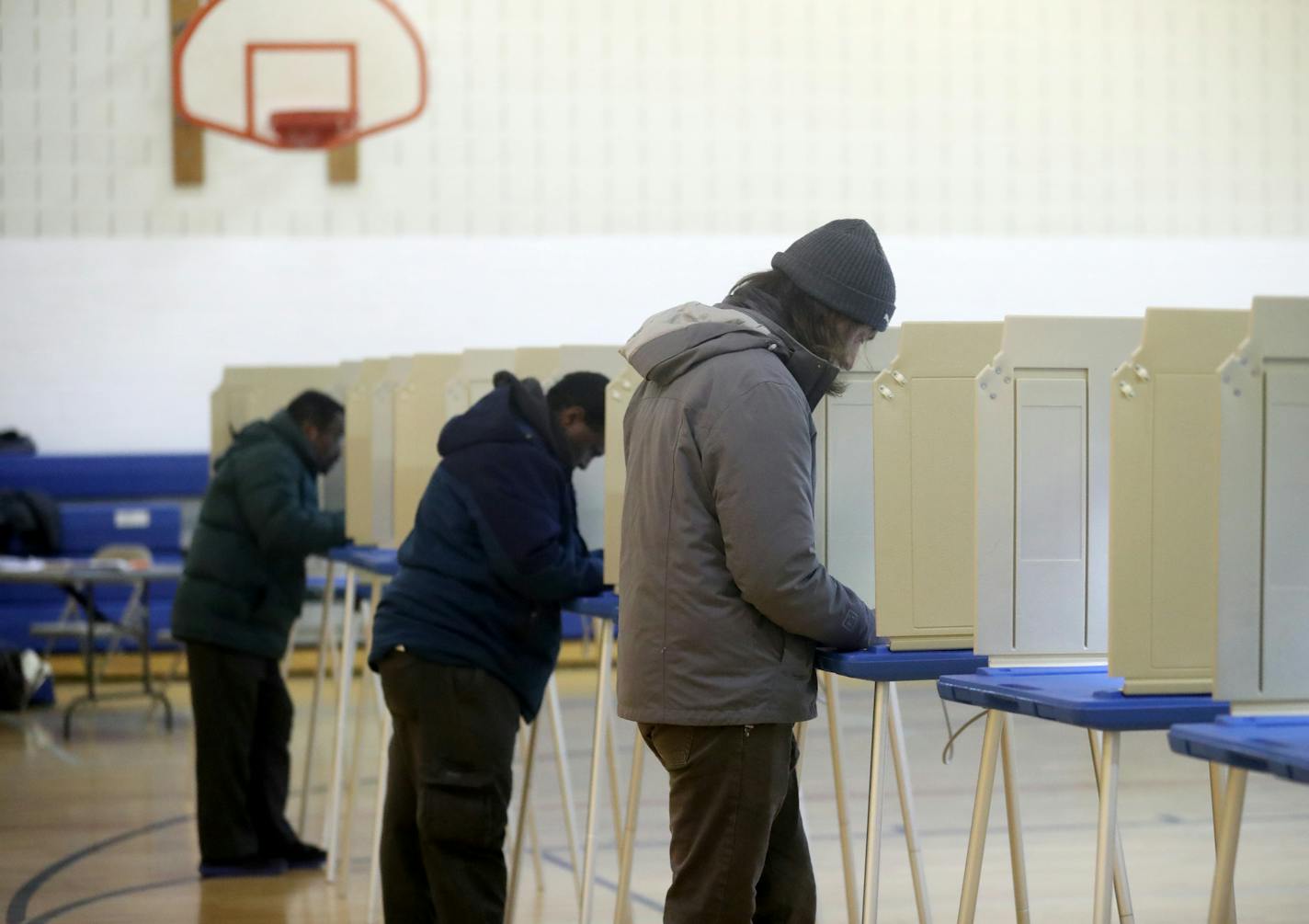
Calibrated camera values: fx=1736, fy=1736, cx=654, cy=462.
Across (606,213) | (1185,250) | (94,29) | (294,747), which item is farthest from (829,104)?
(294,747)

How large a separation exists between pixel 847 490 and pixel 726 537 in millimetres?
520

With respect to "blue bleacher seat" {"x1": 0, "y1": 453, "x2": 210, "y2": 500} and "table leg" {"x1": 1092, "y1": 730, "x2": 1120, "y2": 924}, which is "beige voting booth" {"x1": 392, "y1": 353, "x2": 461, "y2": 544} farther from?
"blue bleacher seat" {"x1": 0, "y1": 453, "x2": 210, "y2": 500}

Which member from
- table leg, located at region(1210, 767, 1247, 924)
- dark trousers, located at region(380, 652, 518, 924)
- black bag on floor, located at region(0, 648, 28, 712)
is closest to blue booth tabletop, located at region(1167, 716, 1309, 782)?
table leg, located at region(1210, 767, 1247, 924)

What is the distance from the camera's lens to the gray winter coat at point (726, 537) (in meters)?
2.18

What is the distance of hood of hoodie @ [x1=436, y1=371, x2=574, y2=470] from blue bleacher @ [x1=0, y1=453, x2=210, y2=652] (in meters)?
5.51

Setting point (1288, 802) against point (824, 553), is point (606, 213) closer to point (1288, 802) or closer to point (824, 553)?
point (1288, 802)

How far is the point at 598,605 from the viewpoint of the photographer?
302 cm

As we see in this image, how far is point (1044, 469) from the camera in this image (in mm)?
2375

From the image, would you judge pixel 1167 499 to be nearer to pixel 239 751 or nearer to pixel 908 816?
pixel 908 816

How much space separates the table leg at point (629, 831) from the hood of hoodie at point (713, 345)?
2.53ft

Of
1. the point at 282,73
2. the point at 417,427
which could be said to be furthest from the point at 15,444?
the point at 417,427

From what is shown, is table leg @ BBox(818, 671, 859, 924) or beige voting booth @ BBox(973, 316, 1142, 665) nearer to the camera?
beige voting booth @ BBox(973, 316, 1142, 665)

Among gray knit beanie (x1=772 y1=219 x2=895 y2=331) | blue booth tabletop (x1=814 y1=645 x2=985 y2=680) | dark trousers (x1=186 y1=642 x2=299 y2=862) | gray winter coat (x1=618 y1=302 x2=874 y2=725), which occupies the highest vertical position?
gray knit beanie (x1=772 y1=219 x2=895 y2=331)

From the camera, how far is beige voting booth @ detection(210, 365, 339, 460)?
5.44 m
